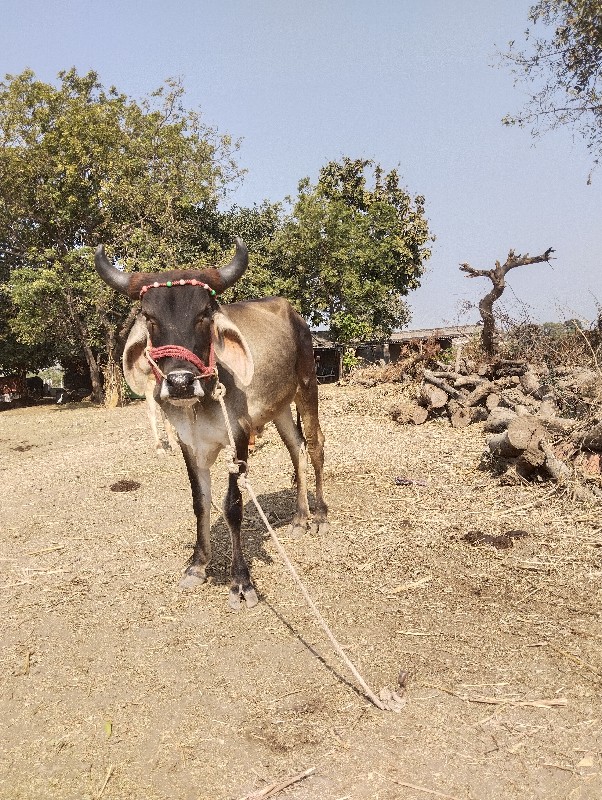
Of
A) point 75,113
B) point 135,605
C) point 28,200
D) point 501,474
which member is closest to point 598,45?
point 501,474

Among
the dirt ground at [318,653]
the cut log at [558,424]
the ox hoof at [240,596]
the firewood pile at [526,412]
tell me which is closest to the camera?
the dirt ground at [318,653]

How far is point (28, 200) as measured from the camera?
22.6 meters

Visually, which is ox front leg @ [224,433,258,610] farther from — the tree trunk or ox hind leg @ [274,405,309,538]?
the tree trunk

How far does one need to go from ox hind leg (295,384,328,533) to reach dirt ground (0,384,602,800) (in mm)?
251

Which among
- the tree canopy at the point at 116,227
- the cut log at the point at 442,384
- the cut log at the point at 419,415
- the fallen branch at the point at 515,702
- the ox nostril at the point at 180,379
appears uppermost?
the tree canopy at the point at 116,227

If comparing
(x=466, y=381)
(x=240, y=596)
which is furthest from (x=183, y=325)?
(x=466, y=381)

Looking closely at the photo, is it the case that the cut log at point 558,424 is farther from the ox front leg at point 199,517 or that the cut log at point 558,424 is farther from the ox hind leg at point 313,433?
the ox front leg at point 199,517

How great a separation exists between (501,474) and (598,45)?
11.0 meters

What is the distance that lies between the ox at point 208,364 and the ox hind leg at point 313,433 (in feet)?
0.61

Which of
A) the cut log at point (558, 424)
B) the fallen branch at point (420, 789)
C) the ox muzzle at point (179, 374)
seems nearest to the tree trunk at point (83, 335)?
the cut log at point (558, 424)

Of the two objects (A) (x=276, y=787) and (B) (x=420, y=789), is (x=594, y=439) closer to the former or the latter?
(B) (x=420, y=789)

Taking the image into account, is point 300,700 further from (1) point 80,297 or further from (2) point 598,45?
(1) point 80,297

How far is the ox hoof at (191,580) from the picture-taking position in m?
5.21

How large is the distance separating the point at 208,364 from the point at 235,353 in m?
0.38
